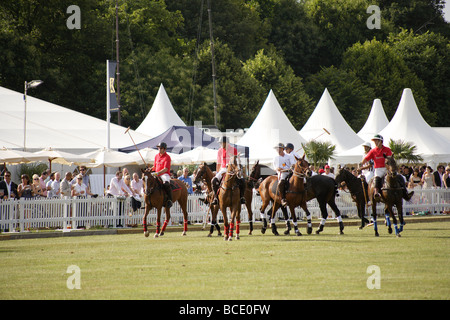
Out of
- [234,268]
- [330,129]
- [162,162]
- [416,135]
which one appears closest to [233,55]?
[330,129]

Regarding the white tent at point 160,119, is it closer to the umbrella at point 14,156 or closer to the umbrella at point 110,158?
the umbrella at point 110,158

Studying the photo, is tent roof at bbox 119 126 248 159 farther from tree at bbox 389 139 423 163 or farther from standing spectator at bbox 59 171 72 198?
tree at bbox 389 139 423 163

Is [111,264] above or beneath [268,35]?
beneath

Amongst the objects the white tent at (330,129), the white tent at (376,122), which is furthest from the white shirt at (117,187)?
the white tent at (376,122)

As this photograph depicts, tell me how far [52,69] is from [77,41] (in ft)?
15.0

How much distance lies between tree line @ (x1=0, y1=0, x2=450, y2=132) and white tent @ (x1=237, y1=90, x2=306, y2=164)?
1803cm

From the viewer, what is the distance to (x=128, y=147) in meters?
34.0

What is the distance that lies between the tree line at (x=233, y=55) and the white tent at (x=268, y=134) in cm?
1803

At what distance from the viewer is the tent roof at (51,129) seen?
1363 inches

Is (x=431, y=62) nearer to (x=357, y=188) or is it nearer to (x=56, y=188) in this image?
(x=357, y=188)

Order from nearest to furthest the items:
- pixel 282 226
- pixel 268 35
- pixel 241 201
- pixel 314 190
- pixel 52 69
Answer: pixel 241 201 → pixel 314 190 → pixel 282 226 → pixel 52 69 → pixel 268 35

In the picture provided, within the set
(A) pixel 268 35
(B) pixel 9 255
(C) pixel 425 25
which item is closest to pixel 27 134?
(B) pixel 9 255

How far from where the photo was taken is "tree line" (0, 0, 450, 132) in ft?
201
